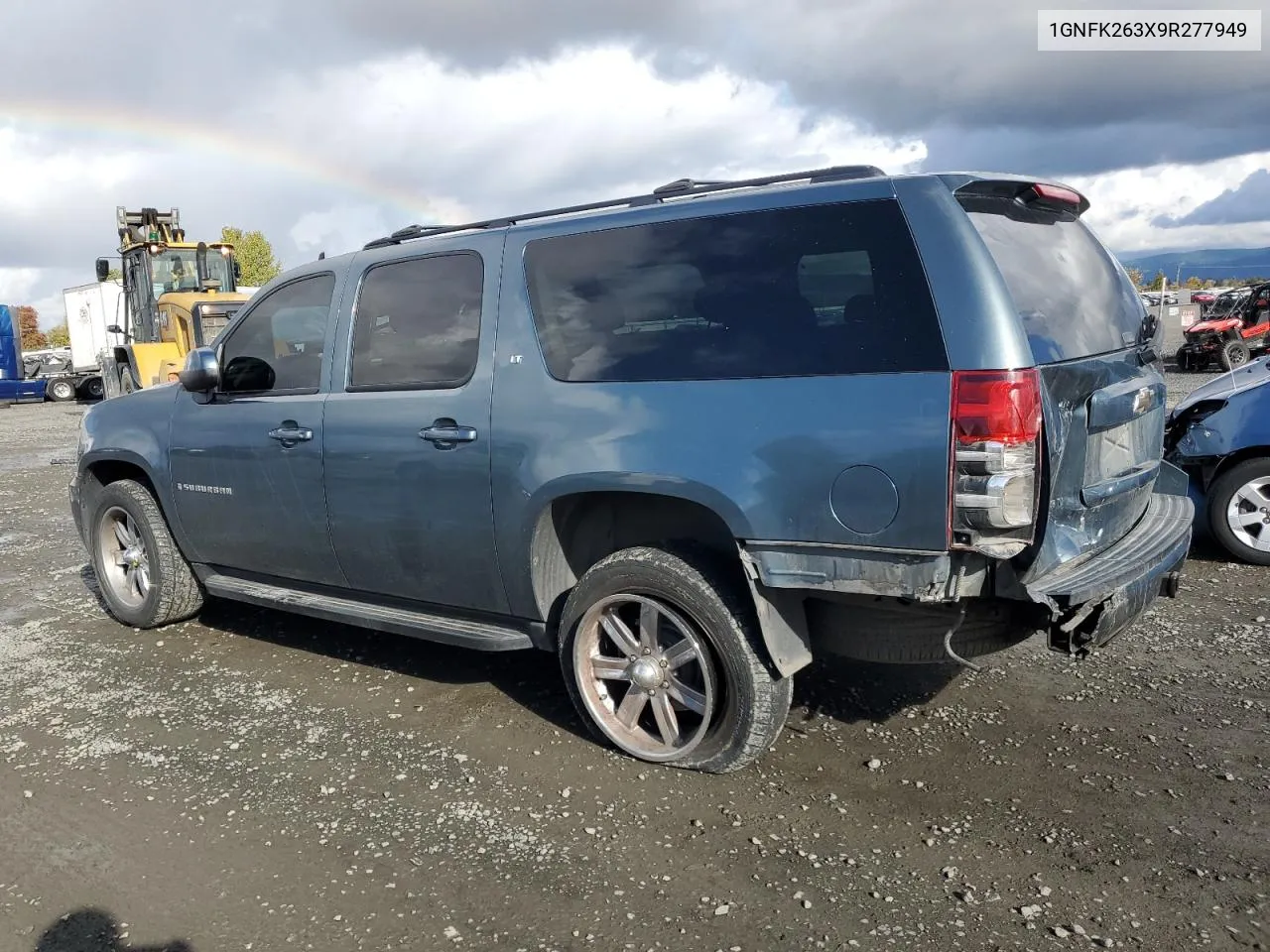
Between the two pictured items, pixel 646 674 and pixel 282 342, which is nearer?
pixel 646 674

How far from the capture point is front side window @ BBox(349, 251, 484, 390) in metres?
4.01

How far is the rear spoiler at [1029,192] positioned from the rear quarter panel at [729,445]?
361 mm

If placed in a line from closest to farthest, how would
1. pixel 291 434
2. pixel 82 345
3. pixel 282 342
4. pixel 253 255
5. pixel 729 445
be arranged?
1. pixel 729 445
2. pixel 291 434
3. pixel 282 342
4. pixel 82 345
5. pixel 253 255

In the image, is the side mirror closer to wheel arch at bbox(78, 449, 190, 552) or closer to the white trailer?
wheel arch at bbox(78, 449, 190, 552)

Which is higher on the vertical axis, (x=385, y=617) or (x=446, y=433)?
(x=446, y=433)

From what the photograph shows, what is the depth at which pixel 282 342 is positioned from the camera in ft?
15.6

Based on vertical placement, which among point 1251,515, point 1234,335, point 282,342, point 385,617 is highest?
point 282,342

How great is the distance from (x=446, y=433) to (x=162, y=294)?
643 inches

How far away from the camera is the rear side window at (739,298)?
3061mm

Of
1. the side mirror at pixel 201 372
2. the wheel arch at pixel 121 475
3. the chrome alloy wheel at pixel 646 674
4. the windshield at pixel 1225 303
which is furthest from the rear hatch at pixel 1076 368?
the windshield at pixel 1225 303

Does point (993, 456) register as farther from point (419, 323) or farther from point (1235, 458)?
point (1235, 458)

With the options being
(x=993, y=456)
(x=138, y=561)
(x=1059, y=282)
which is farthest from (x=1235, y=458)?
(x=138, y=561)

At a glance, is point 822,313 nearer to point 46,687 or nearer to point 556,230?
point 556,230

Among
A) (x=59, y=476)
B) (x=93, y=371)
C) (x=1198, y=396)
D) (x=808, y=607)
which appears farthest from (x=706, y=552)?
(x=93, y=371)
